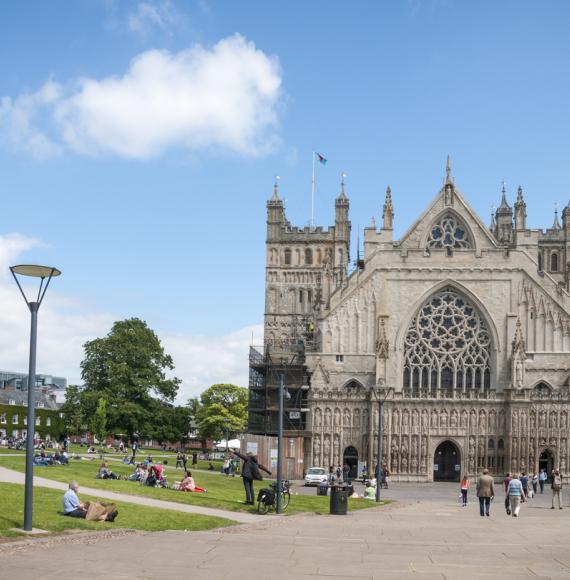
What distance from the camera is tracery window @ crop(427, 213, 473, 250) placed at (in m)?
71.5

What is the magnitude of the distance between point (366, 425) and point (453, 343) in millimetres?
8834

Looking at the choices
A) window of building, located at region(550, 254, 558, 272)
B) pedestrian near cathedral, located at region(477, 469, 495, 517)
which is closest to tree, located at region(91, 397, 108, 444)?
pedestrian near cathedral, located at region(477, 469, 495, 517)

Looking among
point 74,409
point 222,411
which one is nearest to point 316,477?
point 74,409

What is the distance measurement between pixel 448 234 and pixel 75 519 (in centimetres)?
5330

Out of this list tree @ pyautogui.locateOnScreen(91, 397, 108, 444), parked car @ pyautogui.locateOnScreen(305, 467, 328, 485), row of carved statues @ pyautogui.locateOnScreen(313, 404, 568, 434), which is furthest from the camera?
row of carved statues @ pyautogui.locateOnScreen(313, 404, 568, 434)

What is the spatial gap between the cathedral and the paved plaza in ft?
132

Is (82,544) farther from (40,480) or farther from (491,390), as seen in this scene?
(491,390)

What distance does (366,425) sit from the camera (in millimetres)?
68312

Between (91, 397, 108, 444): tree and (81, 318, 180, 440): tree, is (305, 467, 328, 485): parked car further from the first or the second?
(81, 318, 180, 440): tree

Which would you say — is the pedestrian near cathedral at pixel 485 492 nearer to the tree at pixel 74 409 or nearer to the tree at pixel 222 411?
the tree at pixel 74 409

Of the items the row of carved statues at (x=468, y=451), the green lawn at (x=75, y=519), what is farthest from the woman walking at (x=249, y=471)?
the row of carved statues at (x=468, y=451)

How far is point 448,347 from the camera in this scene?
230 ft

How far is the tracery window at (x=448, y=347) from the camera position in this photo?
6962 cm

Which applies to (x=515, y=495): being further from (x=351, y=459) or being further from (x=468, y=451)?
(x=351, y=459)
